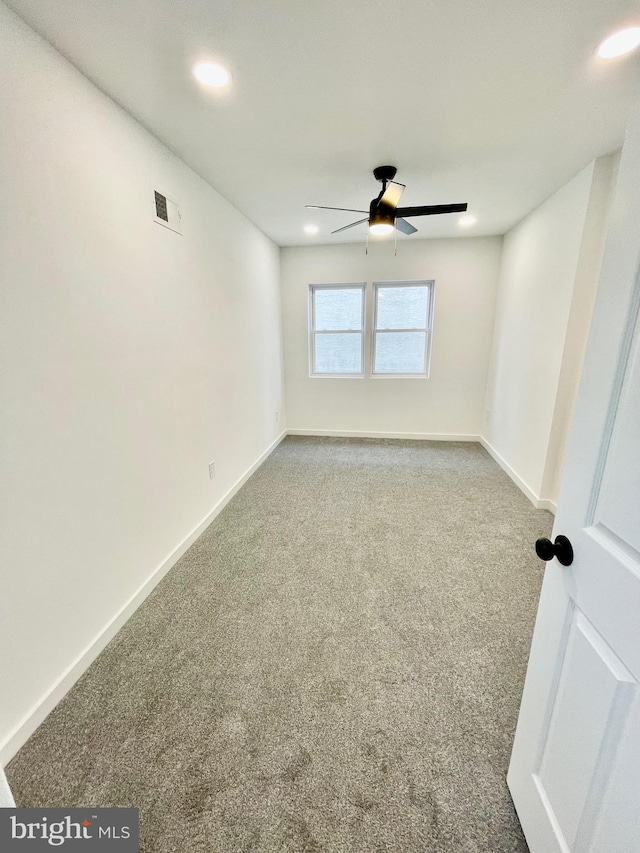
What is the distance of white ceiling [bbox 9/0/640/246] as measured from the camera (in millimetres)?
1221

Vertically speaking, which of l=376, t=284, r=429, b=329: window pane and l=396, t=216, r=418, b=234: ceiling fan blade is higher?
l=396, t=216, r=418, b=234: ceiling fan blade

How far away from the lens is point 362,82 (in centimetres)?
156

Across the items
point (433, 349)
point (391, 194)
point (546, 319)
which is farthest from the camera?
point (433, 349)

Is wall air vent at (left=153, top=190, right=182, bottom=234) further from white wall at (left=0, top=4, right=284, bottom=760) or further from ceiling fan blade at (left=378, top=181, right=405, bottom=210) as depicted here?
ceiling fan blade at (left=378, top=181, right=405, bottom=210)

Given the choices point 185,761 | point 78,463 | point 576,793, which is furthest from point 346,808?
point 78,463

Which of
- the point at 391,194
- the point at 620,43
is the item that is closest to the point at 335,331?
the point at 391,194

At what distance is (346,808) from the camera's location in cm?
104

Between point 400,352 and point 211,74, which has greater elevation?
point 211,74

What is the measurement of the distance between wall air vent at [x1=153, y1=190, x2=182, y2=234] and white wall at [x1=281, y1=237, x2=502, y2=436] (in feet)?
8.05

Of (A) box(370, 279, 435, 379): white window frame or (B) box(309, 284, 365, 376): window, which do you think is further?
(B) box(309, 284, 365, 376): window

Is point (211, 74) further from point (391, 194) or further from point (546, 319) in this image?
point (546, 319)

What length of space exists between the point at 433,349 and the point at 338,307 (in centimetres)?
140

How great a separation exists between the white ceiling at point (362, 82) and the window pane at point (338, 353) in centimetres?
226
